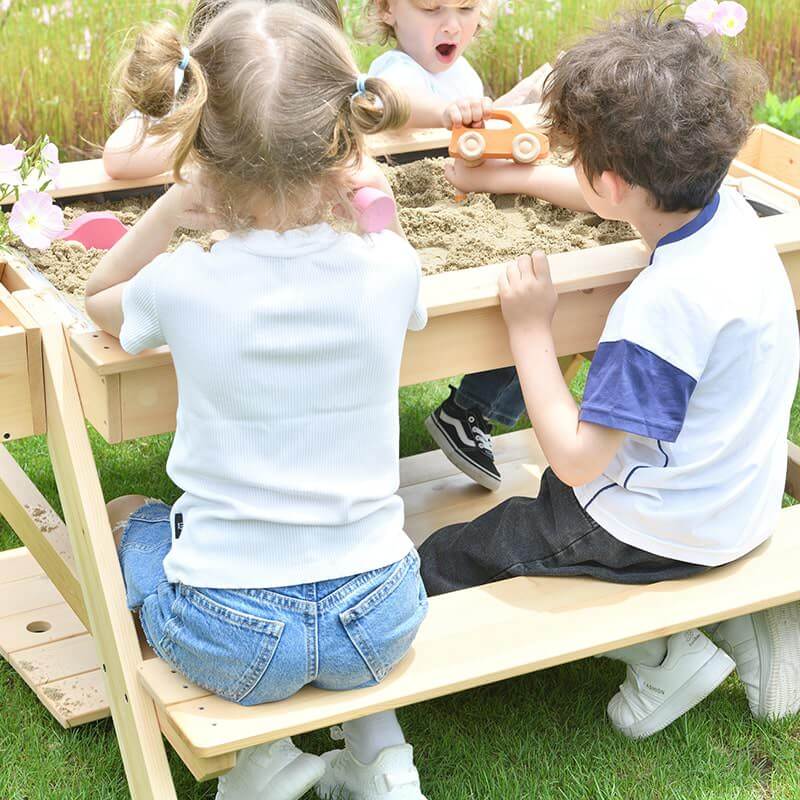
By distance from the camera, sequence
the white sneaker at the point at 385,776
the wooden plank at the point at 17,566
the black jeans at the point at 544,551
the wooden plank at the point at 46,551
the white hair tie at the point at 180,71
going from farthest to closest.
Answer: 1. the wooden plank at the point at 17,566
2. the wooden plank at the point at 46,551
3. the black jeans at the point at 544,551
4. the white sneaker at the point at 385,776
5. the white hair tie at the point at 180,71

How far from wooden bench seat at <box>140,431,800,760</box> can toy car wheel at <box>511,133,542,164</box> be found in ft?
2.73

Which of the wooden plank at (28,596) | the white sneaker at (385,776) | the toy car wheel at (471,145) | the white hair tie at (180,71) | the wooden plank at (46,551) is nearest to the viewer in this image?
the white hair tie at (180,71)

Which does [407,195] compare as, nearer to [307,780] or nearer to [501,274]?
[501,274]

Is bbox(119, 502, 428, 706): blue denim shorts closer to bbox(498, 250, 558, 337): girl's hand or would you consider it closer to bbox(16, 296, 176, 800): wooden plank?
bbox(16, 296, 176, 800): wooden plank

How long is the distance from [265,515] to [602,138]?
2.48 ft

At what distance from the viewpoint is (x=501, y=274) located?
2164mm

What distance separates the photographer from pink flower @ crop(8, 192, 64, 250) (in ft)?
6.77

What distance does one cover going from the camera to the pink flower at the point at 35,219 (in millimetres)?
2064

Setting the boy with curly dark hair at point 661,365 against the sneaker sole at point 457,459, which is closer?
the boy with curly dark hair at point 661,365

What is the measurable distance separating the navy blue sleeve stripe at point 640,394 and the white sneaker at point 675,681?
476mm

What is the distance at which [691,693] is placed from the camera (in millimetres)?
2307

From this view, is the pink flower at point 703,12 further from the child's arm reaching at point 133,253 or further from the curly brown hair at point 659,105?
the child's arm reaching at point 133,253

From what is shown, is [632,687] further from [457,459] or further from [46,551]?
[46,551]

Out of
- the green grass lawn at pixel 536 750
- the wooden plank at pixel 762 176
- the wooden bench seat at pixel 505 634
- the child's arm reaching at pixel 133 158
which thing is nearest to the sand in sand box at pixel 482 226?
the wooden plank at pixel 762 176
